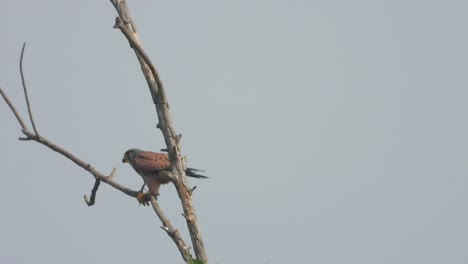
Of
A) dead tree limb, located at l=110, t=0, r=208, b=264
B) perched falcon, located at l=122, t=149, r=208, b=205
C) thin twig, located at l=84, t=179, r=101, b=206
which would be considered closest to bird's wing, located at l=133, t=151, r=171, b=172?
perched falcon, located at l=122, t=149, r=208, b=205

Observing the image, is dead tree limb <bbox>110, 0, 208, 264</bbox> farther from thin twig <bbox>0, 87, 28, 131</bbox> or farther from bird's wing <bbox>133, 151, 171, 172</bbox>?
bird's wing <bbox>133, 151, 171, 172</bbox>

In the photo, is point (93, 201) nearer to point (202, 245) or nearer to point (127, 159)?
point (202, 245)

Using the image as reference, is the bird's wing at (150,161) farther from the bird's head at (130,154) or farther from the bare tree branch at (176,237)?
the bare tree branch at (176,237)

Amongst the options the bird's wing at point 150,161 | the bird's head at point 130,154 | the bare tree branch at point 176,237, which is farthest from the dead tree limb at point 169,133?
the bird's head at point 130,154

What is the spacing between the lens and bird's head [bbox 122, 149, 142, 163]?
10.8 metres

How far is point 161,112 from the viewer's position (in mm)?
4645

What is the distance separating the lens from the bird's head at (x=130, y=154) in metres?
10.8

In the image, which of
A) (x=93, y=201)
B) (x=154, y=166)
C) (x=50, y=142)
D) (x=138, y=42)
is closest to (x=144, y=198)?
(x=154, y=166)

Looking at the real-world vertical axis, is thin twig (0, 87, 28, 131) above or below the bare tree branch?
above

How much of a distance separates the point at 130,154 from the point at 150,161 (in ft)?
3.24

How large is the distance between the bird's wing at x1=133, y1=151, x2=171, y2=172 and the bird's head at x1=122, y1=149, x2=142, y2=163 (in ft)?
0.62

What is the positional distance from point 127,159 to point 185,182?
6.49 meters

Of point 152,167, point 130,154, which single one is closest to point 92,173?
point 152,167

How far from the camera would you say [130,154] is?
11.0 meters
